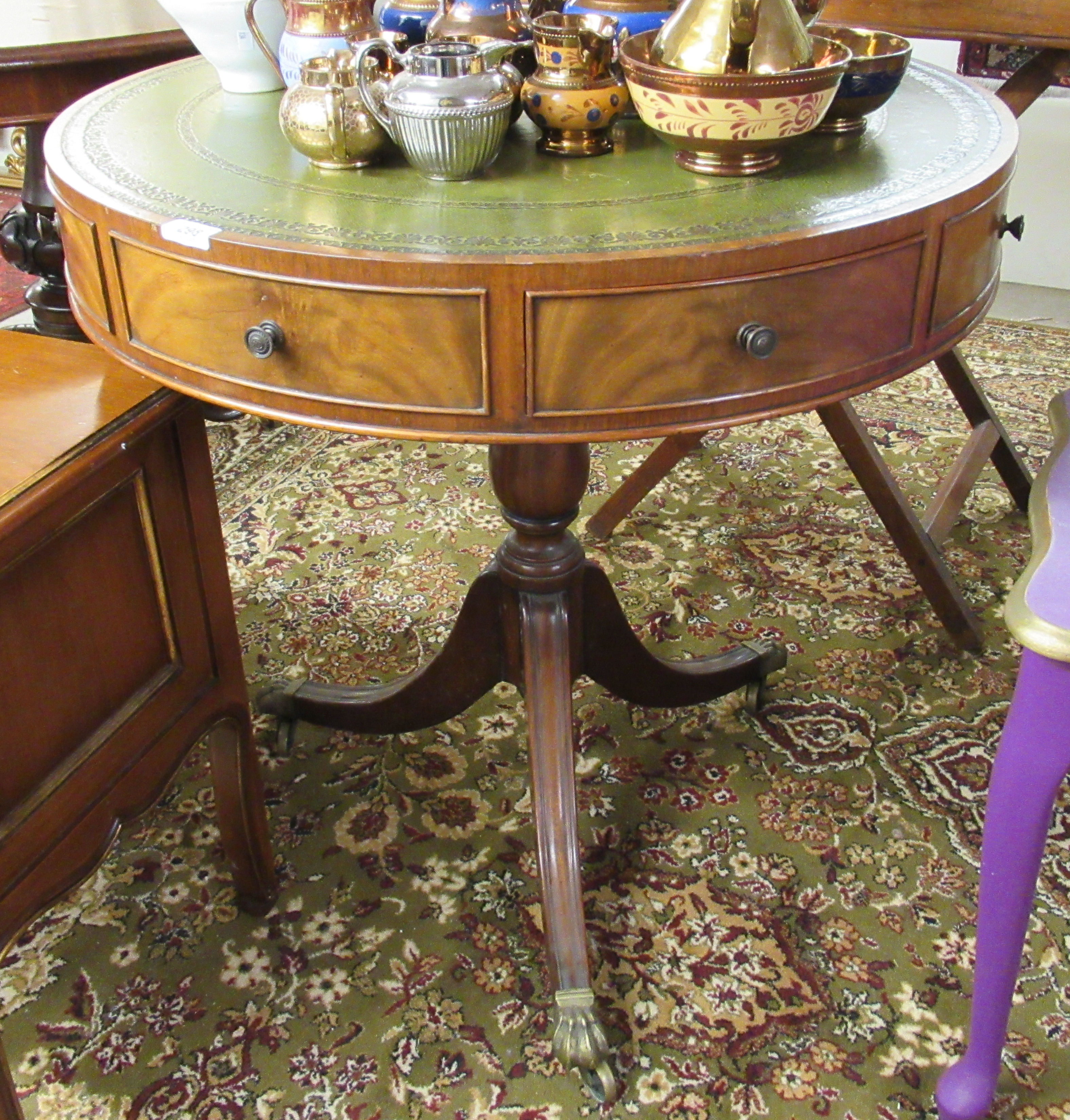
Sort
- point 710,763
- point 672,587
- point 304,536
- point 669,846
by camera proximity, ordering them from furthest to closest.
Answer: point 304,536 → point 672,587 → point 710,763 → point 669,846

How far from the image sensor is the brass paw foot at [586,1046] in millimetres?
1119

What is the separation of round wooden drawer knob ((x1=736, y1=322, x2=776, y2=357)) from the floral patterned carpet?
726mm

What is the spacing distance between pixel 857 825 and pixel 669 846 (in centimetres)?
24

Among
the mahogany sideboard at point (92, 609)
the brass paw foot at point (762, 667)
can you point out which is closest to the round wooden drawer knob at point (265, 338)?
the mahogany sideboard at point (92, 609)

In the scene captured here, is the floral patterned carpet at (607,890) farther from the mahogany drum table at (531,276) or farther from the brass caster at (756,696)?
the mahogany drum table at (531,276)

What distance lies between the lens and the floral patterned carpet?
45.4 inches

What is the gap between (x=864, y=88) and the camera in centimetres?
104

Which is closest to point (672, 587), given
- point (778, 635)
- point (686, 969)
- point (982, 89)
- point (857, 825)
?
point (778, 635)

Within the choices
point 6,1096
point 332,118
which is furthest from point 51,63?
point 6,1096

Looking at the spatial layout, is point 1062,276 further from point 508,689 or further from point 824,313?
point 824,313

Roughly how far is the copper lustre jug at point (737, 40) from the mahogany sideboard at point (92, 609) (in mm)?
533

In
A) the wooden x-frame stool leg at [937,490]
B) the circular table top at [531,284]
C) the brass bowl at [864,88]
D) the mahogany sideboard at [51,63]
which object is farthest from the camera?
the wooden x-frame stool leg at [937,490]

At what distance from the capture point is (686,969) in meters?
1.26

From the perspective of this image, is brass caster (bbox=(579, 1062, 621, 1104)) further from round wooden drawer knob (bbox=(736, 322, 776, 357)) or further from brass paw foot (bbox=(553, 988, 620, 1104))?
round wooden drawer knob (bbox=(736, 322, 776, 357))
